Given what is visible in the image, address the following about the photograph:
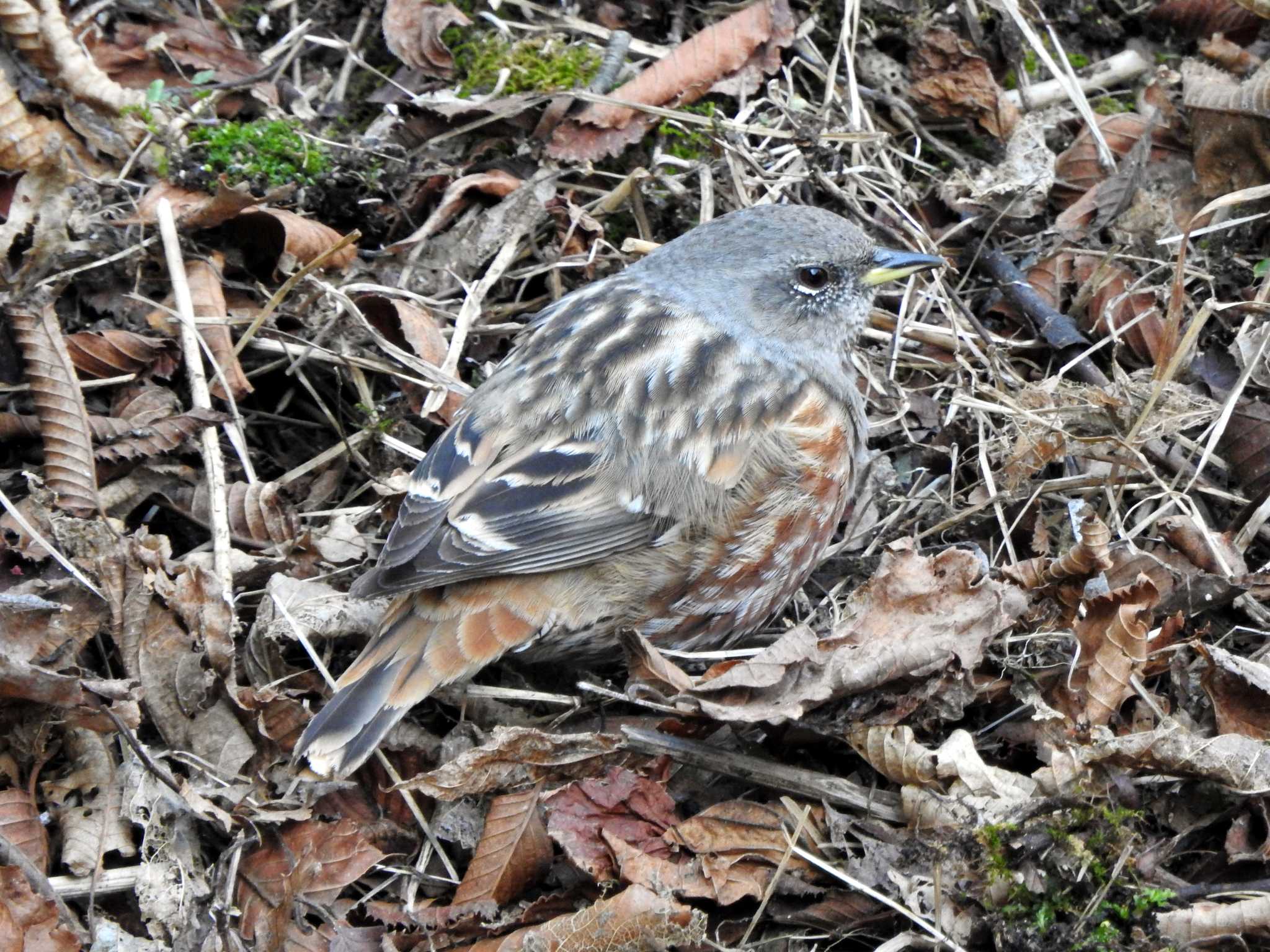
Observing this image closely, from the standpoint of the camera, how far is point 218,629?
394 centimetres

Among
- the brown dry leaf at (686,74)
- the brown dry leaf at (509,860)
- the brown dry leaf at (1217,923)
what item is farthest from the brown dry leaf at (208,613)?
the brown dry leaf at (1217,923)

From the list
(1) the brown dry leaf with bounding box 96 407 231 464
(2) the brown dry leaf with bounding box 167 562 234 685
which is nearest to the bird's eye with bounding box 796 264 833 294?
(1) the brown dry leaf with bounding box 96 407 231 464

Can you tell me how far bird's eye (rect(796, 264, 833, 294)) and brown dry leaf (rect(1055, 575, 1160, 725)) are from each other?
1446mm

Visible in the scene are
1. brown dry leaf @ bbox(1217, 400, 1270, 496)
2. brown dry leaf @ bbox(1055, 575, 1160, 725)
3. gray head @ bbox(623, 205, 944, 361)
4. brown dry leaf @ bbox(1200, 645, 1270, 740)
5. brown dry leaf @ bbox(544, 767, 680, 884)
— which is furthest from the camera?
gray head @ bbox(623, 205, 944, 361)

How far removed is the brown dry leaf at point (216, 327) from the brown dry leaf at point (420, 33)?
1.26 meters

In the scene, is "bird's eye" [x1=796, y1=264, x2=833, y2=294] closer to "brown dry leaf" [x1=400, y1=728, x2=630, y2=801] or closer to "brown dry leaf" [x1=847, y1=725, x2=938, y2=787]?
"brown dry leaf" [x1=847, y1=725, x2=938, y2=787]

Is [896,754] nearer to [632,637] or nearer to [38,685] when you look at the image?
[632,637]

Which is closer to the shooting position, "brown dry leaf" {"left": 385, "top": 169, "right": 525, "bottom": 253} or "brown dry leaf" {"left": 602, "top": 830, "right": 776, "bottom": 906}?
"brown dry leaf" {"left": 602, "top": 830, "right": 776, "bottom": 906}

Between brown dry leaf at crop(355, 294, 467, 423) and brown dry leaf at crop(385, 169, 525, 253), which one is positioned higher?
brown dry leaf at crop(385, 169, 525, 253)

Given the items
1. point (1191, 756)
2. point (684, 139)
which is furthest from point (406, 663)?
point (684, 139)

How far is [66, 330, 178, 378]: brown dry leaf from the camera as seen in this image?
4.60 m

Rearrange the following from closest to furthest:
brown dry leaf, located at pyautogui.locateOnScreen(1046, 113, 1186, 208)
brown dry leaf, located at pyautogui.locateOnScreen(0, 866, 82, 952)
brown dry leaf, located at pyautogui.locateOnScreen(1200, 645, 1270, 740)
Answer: brown dry leaf, located at pyautogui.locateOnScreen(0, 866, 82, 952) < brown dry leaf, located at pyautogui.locateOnScreen(1200, 645, 1270, 740) < brown dry leaf, located at pyautogui.locateOnScreen(1046, 113, 1186, 208)

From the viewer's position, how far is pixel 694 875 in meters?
3.38

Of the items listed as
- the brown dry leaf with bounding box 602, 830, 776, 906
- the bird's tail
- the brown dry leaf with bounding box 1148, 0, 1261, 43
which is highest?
the brown dry leaf with bounding box 1148, 0, 1261, 43
